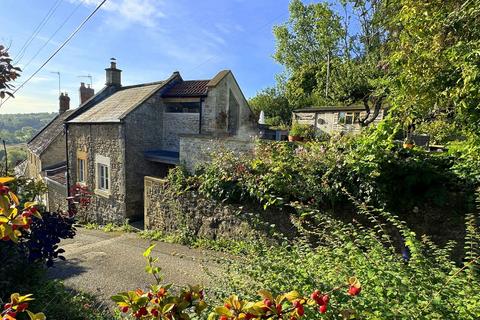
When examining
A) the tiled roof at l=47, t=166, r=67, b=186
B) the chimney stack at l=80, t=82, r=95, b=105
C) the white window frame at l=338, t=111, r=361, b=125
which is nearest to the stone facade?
the tiled roof at l=47, t=166, r=67, b=186

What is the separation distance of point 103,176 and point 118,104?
347 cm

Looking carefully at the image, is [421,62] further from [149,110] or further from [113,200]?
[113,200]

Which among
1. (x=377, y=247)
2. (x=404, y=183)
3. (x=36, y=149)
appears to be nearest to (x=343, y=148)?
(x=404, y=183)

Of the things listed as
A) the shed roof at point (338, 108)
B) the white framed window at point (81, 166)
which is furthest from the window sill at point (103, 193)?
the shed roof at point (338, 108)

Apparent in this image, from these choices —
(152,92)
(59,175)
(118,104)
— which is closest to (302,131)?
(152,92)

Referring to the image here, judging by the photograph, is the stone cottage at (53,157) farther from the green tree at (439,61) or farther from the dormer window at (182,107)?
the green tree at (439,61)

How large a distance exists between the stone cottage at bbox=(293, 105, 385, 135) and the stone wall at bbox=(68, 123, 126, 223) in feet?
39.0

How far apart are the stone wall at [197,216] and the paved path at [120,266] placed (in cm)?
68

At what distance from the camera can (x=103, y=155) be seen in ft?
42.4

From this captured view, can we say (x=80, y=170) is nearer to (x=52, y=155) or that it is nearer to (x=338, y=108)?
(x=52, y=155)

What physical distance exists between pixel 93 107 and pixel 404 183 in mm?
15028

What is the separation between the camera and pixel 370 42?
1964cm

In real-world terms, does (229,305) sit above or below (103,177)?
above

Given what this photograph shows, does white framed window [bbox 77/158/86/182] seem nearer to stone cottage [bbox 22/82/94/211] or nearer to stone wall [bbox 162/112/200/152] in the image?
stone cottage [bbox 22/82/94/211]
